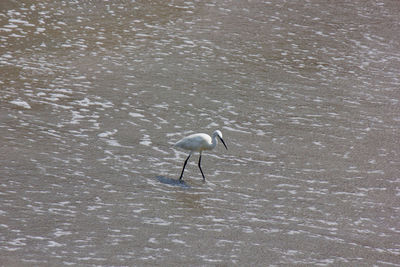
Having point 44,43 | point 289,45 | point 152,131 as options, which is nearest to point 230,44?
point 289,45

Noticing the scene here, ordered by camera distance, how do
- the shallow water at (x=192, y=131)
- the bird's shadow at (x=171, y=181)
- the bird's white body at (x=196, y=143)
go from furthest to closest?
the bird's white body at (x=196, y=143) → the bird's shadow at (x=171, y=181) → the shallow water at (x=192, y=131)

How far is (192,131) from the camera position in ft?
31.9

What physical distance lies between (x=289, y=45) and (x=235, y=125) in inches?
179

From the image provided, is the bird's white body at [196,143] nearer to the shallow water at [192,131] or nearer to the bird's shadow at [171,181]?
the shallow water at [192,131]

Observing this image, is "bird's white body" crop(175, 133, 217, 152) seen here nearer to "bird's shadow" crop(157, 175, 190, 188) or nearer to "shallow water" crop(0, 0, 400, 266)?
"shallow water" crop(0, 0, 400, 266)

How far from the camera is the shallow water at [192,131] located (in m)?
6.77

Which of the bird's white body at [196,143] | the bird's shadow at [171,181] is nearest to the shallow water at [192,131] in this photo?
the bird's shadow at [171,181]

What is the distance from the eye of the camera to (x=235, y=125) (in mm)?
10102

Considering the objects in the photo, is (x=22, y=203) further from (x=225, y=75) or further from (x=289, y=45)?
(x=289, y=45)

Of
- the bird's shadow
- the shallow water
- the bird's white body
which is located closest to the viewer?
the shallow water

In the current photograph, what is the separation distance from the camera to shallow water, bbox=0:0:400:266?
6.77m

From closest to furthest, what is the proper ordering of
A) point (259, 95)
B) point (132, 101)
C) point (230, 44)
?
point (132, 101) → point (259, 95) → point (230, 44)

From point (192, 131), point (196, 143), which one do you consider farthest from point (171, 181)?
point (192, 131)

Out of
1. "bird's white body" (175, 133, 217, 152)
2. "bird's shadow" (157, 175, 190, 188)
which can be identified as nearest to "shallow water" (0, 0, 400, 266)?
"bird's shadow" (157, 175, 190, 188)
